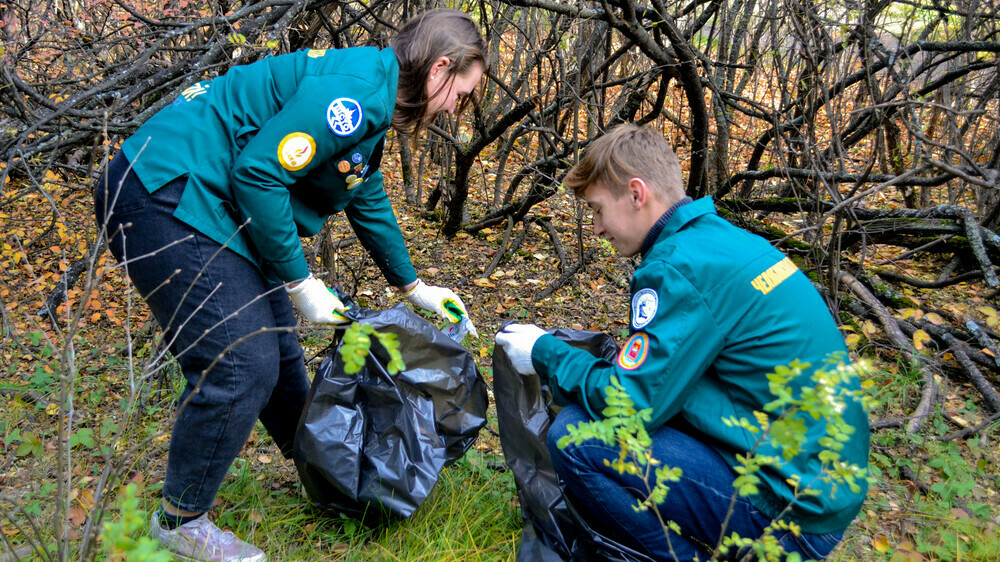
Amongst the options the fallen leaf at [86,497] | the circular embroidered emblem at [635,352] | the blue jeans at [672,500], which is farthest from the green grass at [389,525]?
the circular embroidered emblem at [635,352]

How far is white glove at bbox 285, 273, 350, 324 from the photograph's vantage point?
1.81m

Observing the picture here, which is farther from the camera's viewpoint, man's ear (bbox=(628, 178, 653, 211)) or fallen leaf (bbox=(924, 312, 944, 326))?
fallen leaf (bbox=(924, 312, 944, 326))

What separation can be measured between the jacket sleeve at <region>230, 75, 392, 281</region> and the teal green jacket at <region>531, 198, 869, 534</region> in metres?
0.81

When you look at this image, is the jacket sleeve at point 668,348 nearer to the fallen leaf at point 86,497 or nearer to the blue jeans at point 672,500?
the blue jeans at point 672,500

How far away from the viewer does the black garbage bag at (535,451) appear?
1854 millimetres

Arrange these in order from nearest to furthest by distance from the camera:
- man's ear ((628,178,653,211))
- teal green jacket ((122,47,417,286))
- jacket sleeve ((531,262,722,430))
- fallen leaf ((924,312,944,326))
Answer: jacket sleeve ((531,262,722,430))
teal green jacket ((122,47,417,286))
man's ear ((628,178,653,211))
fallen leaf ((924,312,944,326))

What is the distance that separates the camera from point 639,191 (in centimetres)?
171

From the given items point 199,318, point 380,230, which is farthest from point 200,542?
point 380,230

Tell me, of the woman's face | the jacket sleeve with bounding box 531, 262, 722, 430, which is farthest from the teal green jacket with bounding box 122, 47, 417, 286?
the jacket sleeve with bounding box 531, 262, 722, 430

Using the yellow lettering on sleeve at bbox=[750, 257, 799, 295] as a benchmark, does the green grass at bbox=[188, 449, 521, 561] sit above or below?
below

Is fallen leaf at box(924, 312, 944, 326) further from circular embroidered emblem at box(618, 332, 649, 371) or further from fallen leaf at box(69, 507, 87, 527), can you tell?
fallen leaf at box(69, 507, 87, 527)

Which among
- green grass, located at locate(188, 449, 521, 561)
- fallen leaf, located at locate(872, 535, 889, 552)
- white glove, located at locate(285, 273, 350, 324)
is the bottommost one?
fallen leaf, located at locate(872, 535, 889, 552)

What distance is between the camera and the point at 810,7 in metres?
3.53

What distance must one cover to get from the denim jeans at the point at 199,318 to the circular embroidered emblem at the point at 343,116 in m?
0.41
